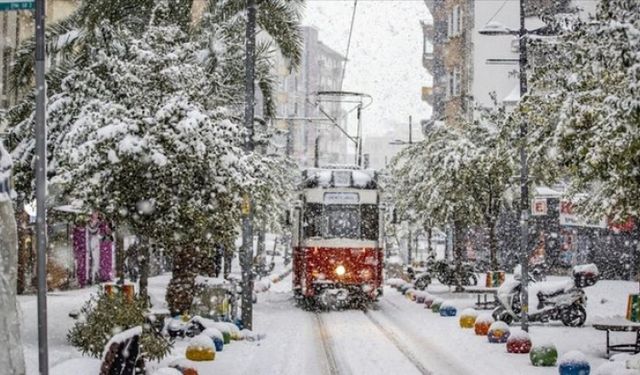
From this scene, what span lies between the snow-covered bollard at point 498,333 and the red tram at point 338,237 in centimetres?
757

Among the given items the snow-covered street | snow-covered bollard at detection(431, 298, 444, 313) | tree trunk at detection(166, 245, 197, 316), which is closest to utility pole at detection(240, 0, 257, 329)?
the snow-covered street

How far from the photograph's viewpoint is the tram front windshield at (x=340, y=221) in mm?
24812

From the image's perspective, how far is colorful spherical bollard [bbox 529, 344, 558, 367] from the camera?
1391cm

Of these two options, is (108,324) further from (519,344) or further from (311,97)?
(311,97)

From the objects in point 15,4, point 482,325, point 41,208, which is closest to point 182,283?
point 482,325

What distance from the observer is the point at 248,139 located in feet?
58.8

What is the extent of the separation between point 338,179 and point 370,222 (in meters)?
1.51

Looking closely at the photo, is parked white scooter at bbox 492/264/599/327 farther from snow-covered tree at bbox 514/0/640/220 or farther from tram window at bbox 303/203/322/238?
tram window at bbox 303/203/322/238


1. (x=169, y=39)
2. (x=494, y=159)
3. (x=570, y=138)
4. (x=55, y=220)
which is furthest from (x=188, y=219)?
(x=55, y=220)

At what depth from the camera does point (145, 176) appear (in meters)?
15.2

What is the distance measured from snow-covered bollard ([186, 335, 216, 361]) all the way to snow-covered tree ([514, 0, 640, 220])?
6081 millimetres

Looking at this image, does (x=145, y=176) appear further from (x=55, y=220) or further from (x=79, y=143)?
(x=55, y=220)

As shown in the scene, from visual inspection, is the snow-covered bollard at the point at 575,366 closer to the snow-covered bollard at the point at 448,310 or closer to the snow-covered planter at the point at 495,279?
the snow-covered bollard at the point at 448,310

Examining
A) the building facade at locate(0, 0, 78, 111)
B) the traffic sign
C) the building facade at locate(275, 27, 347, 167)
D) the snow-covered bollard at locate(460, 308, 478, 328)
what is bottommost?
the snow-covered bollard at locate(460, 308, 478, 328)
